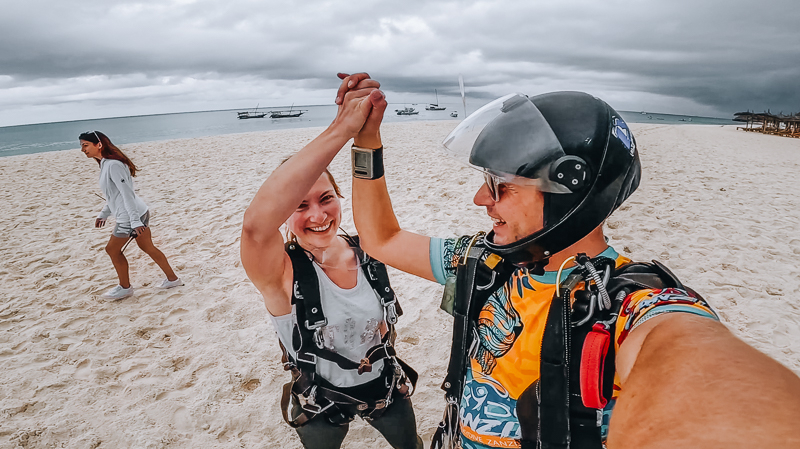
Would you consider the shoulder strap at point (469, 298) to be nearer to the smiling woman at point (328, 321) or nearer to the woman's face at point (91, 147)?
the smiling woman at point (328, 321)

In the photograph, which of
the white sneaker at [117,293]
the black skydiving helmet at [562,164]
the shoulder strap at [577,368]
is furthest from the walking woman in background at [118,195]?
the shoulder strap at [577,368]

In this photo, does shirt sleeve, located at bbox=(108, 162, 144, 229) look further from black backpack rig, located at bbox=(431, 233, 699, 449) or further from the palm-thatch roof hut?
the palm-thatch roof hut

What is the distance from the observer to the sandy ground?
3.19 m

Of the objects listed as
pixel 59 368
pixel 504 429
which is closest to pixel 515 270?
pixel 504 429

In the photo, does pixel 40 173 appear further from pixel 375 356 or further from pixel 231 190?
pixel 375 356

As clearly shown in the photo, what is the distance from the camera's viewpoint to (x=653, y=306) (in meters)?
0.87

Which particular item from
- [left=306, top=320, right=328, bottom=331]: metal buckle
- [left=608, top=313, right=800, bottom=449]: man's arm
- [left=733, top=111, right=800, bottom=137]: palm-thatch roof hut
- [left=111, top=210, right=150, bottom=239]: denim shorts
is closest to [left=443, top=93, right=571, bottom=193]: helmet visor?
[left=608, top=313, right=800, bottom=449]: man's arm

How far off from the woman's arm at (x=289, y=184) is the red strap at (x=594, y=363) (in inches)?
38.1

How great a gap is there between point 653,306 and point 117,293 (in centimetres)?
611

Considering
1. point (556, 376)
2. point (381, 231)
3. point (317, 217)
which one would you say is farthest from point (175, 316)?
point (556, 376)

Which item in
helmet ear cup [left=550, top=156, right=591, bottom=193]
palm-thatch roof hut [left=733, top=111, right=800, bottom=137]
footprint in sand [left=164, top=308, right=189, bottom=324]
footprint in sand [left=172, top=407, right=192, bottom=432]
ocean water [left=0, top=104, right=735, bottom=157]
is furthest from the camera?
ocean water [left=0, top=104, right=735, bottom=157]

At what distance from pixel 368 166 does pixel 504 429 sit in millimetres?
1094

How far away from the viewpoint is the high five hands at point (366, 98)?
1389 millimetres

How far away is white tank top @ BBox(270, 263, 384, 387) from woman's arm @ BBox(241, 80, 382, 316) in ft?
1.06
